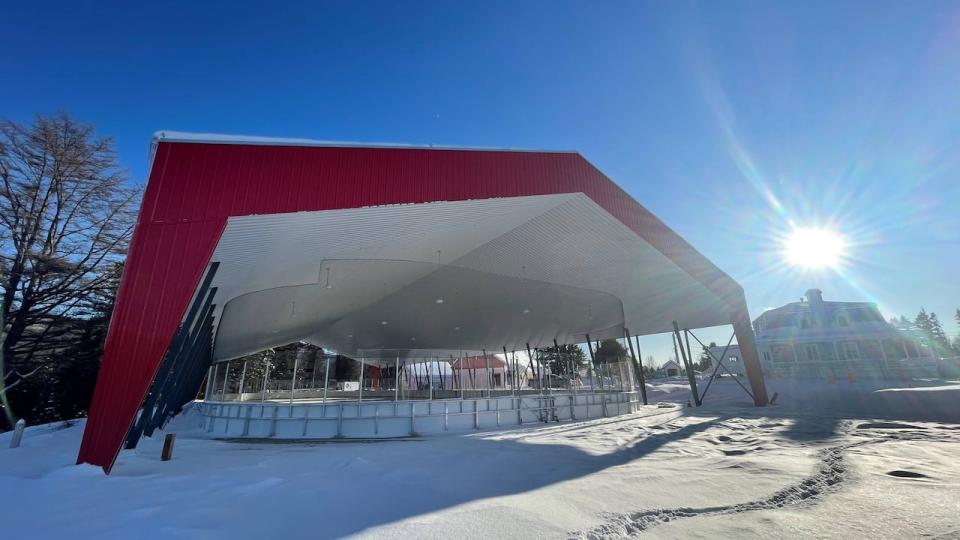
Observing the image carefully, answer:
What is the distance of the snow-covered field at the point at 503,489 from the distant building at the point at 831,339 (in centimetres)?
3301

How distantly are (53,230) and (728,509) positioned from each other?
1161 inches

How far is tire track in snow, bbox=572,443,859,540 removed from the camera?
12.6ft

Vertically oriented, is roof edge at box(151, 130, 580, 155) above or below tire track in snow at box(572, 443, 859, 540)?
above

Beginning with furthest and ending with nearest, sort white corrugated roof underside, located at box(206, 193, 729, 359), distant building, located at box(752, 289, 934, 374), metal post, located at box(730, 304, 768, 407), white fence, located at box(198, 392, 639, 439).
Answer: distant building, located at box(752, 289, 934, 374) < metal post, located at box(730, 304, 768, 407) < white fence, located at box(198, 392, 639, 439) < white corrugated roof underside, located at box(206, 193, 729, 359)

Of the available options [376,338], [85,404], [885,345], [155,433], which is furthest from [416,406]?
[885,345]

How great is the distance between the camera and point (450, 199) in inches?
335

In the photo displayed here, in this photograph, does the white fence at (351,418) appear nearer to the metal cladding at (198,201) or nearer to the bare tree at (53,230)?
the metal cladding at (198,201)

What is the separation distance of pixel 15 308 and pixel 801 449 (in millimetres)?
31430

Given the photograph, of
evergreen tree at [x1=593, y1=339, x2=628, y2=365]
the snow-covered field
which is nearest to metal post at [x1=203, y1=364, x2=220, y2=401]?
the snow-covered field

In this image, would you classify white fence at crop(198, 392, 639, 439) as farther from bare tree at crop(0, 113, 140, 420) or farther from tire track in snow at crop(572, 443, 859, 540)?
bare tree at crop(0, 113, 140, 420)

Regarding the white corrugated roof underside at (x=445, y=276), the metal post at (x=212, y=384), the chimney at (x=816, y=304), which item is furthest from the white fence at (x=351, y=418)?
the chimney at (x=816, y=304)

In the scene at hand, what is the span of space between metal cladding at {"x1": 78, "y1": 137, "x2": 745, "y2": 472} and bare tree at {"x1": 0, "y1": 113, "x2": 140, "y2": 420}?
60.9 feet

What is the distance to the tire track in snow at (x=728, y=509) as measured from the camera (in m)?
3.84

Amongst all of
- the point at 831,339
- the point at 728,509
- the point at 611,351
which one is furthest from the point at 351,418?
the point at 611,351
